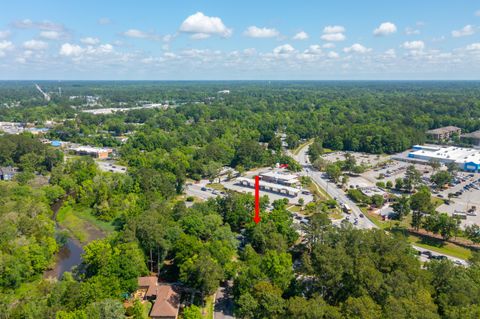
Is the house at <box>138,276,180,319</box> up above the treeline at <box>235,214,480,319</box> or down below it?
below

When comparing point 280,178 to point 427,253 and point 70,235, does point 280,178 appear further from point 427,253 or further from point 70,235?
point 70,235

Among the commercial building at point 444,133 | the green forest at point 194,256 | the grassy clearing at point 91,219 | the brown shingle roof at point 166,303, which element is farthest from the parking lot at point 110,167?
the commercial building at point 444,133

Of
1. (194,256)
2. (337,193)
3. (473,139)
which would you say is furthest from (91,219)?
(473,139)

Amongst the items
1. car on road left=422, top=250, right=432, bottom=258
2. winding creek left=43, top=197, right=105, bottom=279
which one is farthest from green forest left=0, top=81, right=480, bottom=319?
car on road left=422, top=250, right=432, bottom=258

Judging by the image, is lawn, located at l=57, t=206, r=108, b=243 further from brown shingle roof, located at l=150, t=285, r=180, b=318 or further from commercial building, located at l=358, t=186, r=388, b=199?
commercial building, located at l=358, t=186, r=388, b=199

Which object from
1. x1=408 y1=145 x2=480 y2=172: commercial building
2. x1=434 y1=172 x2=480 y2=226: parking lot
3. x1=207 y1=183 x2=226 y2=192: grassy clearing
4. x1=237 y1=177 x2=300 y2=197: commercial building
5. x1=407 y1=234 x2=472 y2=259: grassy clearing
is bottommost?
x1=407 y1=234 x2=472 y2=259: grassy clearing

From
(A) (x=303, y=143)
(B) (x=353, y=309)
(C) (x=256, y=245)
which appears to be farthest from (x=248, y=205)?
(A) (x=303, y=143)

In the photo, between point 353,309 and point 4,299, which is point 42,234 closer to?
point 4,299
